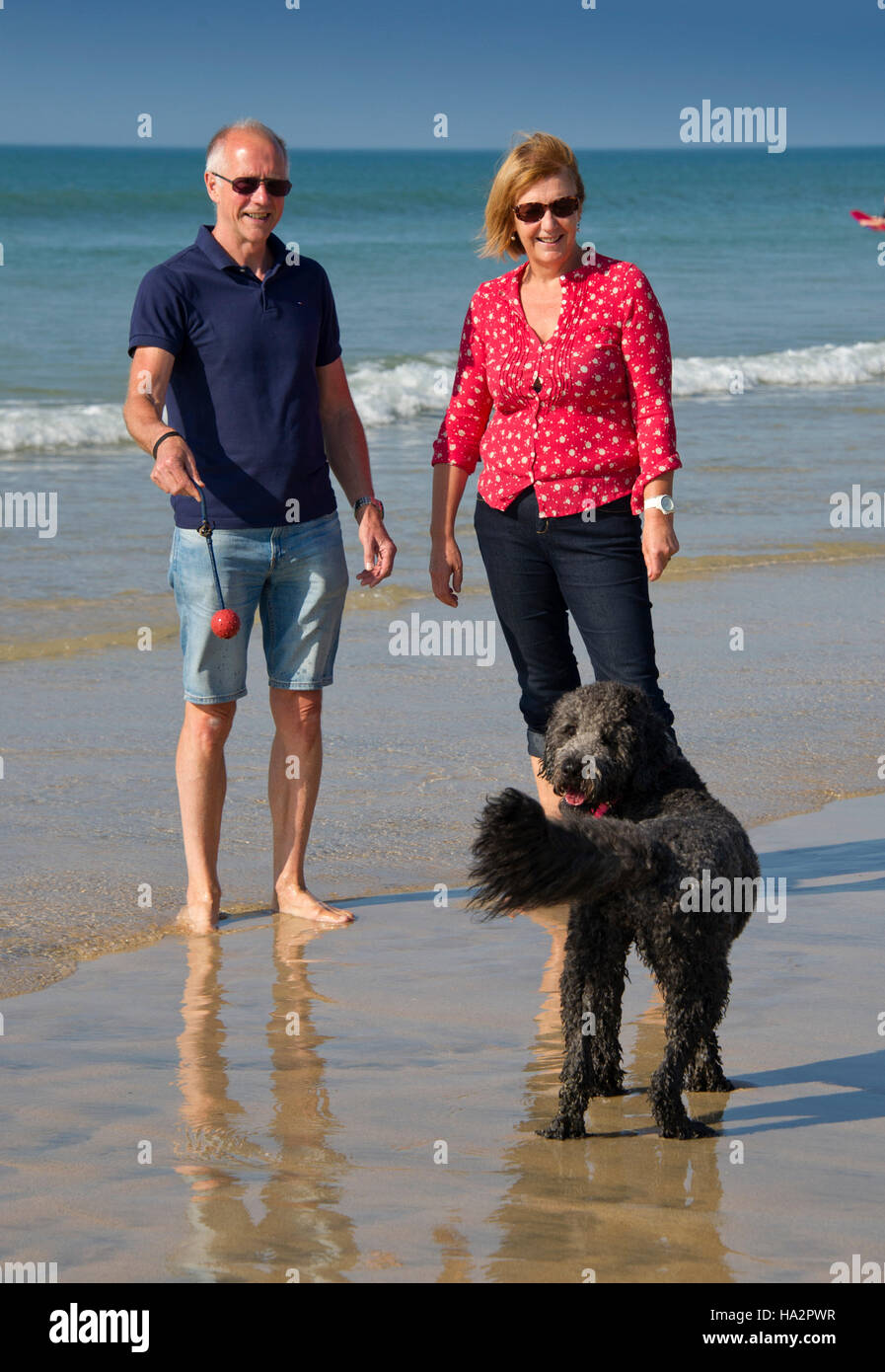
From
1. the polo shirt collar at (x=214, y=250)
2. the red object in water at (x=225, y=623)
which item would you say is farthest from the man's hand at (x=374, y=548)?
the polo shirt collar at (x=214, y=250)

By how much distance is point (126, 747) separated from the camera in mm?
6398

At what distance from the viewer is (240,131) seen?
457cm

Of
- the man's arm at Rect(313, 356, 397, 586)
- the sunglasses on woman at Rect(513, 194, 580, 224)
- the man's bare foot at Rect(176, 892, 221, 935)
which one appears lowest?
the man's bare foot at Rect(176, 892, 221, 935)

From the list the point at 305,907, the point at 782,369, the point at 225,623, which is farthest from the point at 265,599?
the point at 782,369

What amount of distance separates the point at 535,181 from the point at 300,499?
45.5 inches

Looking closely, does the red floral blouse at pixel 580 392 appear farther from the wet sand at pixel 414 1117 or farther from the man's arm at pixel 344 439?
the wet sand at pixel 414 1117

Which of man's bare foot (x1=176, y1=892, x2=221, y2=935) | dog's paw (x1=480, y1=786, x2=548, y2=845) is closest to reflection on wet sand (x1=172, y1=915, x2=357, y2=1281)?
man's bare foot (x1=176, y1=892, x2=221, y2=935)

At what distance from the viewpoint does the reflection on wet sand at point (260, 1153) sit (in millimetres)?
2844

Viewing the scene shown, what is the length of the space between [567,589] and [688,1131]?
1.53 m

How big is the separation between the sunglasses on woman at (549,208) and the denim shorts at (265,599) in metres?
1.11

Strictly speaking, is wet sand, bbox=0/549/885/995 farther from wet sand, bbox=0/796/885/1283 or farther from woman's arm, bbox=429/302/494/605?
woman's arm, bbox=429/302/494/605

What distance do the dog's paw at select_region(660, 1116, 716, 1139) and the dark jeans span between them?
1094mm

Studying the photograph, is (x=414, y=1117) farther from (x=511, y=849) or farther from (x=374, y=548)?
(x=374, y=548)

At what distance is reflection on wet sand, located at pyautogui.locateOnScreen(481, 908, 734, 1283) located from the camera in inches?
112
